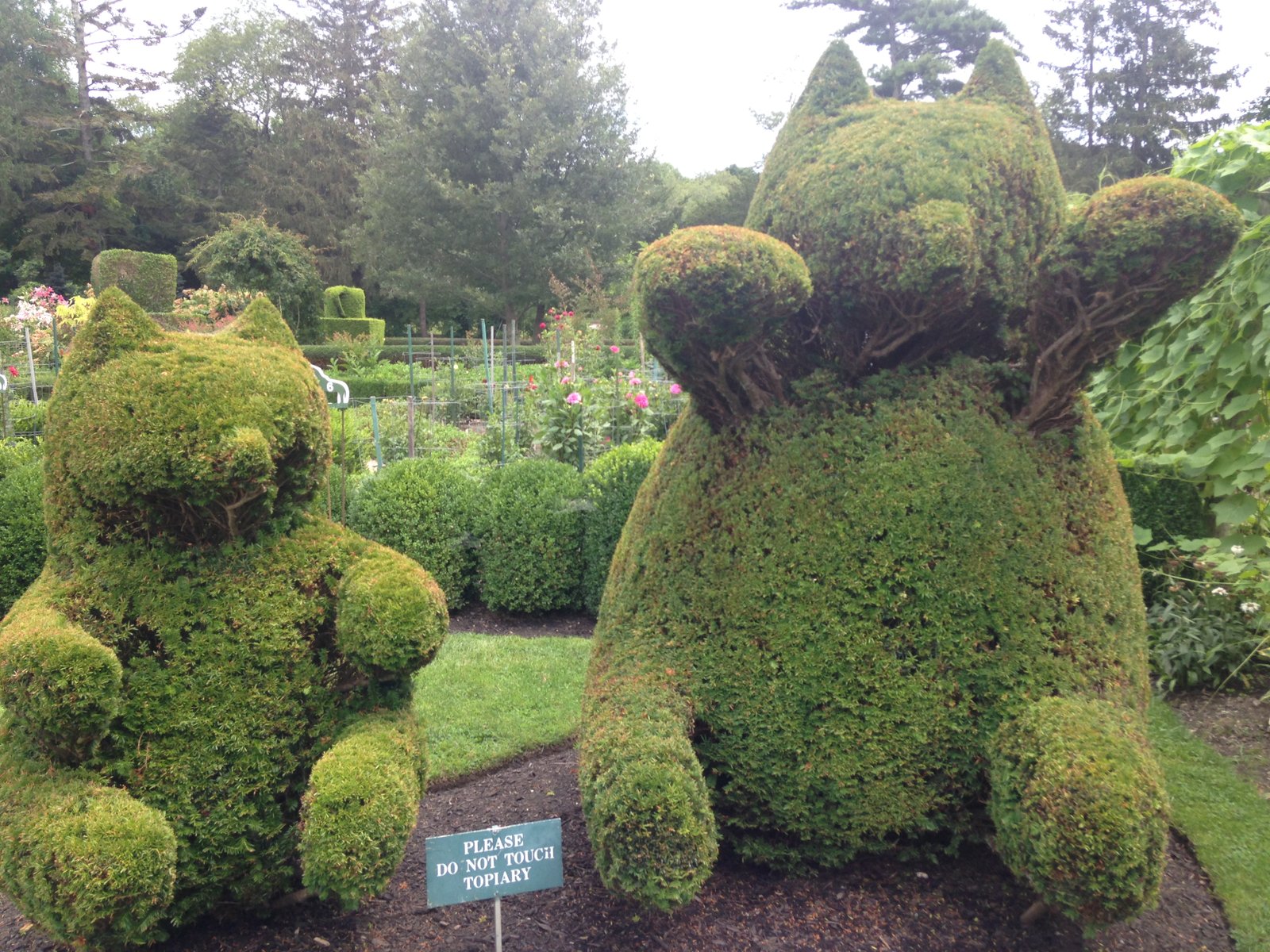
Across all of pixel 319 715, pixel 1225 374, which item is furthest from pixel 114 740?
pixel 1225 374

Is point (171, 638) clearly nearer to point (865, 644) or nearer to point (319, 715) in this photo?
point (319, 715)

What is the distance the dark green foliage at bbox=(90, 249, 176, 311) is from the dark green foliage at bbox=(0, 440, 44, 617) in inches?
530

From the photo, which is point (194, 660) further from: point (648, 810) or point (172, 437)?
point (648, 810)

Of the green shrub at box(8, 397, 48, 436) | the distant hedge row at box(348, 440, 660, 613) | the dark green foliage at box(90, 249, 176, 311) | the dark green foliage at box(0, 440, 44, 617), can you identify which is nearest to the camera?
the dark green foliage at box(0, 440, 44, 617)

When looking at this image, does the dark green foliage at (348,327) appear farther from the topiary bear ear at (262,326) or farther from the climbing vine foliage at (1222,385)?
the topiary bear ear at (262,326)

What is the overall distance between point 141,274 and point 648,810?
20.4 metres

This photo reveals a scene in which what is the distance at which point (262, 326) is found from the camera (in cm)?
290

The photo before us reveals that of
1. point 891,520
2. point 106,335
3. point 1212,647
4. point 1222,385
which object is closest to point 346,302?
point 1222,385

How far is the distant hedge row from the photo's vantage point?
6.56 m

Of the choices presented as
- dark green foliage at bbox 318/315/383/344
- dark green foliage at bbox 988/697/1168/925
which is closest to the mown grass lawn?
dark green foliage at bbox 988/697/1168/925

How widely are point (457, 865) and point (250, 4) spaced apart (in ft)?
173

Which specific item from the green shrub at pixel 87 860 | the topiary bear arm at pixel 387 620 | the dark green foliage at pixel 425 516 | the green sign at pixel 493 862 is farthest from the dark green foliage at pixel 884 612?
the dark green foliage at pixel 425 516

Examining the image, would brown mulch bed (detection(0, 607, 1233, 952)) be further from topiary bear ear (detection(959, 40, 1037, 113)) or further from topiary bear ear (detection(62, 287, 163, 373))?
topiary bear ear (detection(959, 40, 1037, 113))

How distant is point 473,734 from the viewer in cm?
438
